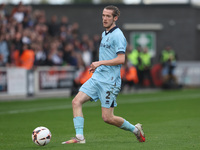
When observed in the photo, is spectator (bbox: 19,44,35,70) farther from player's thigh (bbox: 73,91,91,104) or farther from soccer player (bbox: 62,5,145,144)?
player's thigh (bbox: 73,91,91,104)

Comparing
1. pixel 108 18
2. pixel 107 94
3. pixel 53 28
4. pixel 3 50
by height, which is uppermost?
pixel 108 18

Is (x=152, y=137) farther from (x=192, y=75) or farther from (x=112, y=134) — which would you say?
(x=192, y=75)

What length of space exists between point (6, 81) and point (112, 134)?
33.9 ft

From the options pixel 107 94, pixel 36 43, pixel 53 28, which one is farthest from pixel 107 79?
pixel 53 28

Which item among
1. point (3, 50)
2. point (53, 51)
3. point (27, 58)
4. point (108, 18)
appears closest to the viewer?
point (108, 18)

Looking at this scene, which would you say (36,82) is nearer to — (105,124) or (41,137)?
(105,124)

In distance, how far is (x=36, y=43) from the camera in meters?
22.7

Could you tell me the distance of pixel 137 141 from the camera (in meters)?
9.11

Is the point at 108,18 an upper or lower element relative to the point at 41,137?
upper

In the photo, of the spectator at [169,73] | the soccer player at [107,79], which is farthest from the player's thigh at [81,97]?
the spectator at [169,73]

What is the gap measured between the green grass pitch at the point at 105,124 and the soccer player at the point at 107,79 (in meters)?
0.43

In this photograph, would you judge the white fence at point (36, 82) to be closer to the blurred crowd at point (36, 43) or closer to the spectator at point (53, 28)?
the blurred crowd at point (36, 43)

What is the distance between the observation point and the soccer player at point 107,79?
834 centimetres

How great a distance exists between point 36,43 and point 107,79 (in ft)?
47.8
